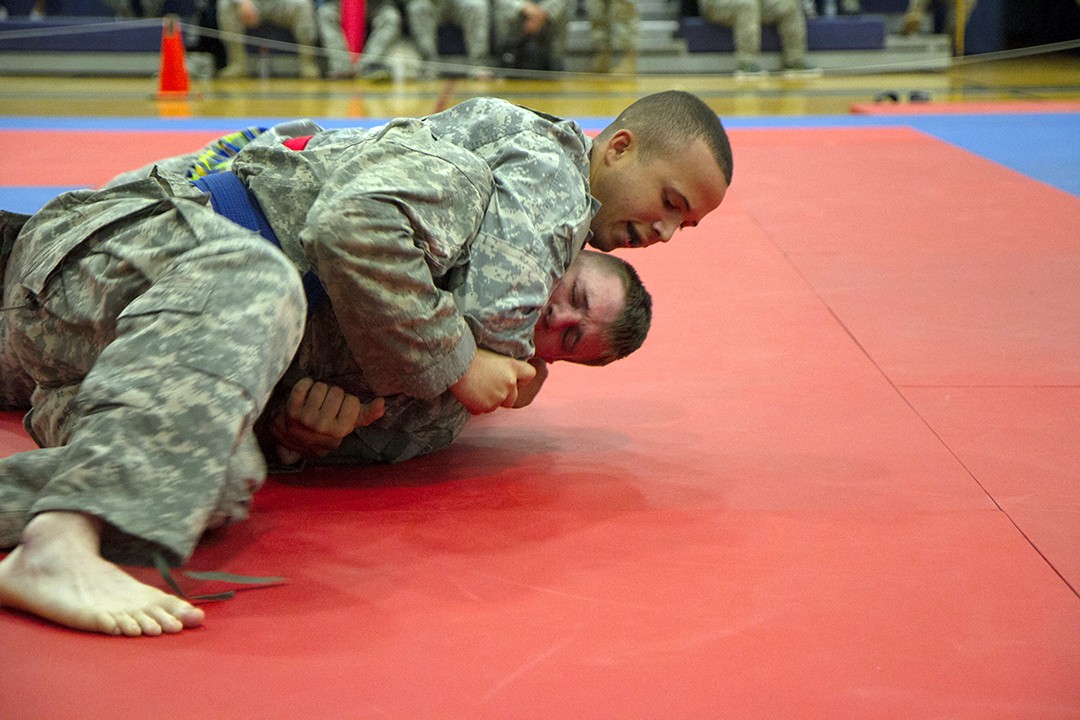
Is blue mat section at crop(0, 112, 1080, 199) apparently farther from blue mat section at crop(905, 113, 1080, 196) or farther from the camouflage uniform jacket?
the camouflage uniform jacket

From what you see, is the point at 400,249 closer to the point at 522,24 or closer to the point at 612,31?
the point at 522,24

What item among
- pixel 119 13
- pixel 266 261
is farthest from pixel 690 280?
pixel 119 13

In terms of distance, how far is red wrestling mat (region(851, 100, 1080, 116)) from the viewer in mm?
7746

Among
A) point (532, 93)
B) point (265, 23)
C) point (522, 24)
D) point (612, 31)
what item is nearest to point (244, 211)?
point (532, 93)

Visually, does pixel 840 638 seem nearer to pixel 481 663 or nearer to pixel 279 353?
pixel 481 663

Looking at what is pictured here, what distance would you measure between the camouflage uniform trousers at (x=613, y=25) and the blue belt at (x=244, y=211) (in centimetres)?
936

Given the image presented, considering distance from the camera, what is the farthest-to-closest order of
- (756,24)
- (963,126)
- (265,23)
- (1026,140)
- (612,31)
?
(612,31) < (265,23) < (756,24) < (963,126) < (1026,140)

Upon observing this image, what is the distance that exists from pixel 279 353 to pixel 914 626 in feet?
3.19

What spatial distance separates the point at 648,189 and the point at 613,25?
368 inches

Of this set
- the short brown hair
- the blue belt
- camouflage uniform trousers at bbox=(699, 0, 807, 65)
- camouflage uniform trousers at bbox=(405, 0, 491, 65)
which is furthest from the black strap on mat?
camouflage uniform trousers at bbox=(699, 0, 807, 65)

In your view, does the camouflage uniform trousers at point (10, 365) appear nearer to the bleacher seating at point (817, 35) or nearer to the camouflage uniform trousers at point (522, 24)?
the camouflage uniform trousers at point (522, 24)

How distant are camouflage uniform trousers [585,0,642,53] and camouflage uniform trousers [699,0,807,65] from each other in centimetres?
67

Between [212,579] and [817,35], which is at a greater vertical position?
[817,35]

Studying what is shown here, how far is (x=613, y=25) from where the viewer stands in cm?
1118
